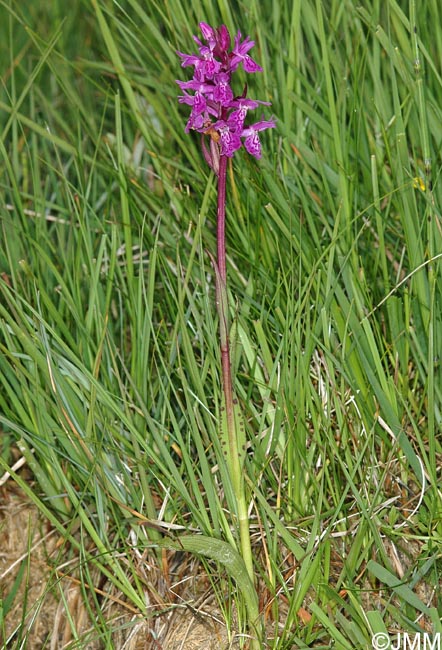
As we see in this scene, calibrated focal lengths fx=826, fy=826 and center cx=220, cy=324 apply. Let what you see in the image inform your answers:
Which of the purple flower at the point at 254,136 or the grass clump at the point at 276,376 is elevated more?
the purple flower at the point at 254,136

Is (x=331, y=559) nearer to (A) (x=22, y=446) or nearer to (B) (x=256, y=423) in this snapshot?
(B) (x=256, y=423)

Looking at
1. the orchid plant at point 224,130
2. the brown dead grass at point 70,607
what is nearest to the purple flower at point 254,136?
the orchid plant at point 224,130

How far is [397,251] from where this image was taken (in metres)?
1.72

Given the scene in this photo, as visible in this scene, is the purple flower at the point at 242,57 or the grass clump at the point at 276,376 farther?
the grass clump at the point at 276,376

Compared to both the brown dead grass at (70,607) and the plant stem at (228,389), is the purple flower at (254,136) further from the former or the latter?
the brown dead grass at (70,607)

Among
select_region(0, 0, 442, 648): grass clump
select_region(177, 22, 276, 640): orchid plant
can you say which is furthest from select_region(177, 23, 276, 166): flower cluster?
select_region(0, 0, 442, 648): grass clump

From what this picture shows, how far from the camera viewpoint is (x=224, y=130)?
124 centimetres

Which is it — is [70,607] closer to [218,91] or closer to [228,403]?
[228,403]

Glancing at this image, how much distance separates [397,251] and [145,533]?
763 mm

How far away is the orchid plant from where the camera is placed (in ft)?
4.04

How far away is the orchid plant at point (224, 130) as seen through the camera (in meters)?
1.23

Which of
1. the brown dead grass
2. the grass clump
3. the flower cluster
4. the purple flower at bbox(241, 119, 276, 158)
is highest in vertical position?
the flower cluster

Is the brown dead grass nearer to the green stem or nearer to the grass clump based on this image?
the grass clump

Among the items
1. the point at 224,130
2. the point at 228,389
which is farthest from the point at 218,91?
the point at 228,389
